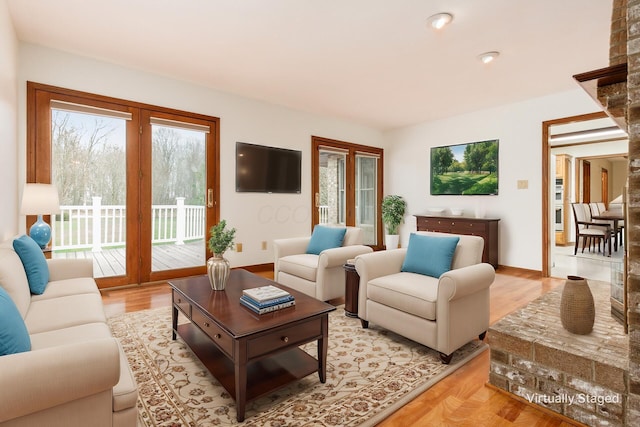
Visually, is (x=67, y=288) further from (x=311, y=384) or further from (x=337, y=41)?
(x=337, y=41)

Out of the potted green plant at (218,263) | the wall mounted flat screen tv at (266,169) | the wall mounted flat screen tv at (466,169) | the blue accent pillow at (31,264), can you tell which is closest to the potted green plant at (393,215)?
the wall mounted flat screen tv at (466,169)

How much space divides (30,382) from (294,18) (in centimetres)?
288

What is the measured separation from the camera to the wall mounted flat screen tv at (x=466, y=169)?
Result: 5203 millimetres

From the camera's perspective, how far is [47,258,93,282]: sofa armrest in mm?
2604

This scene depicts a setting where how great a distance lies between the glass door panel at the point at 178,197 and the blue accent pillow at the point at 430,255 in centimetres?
290

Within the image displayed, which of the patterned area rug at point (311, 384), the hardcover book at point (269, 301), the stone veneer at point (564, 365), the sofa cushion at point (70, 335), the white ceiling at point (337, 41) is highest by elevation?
the white ceiling at point (337, 41)

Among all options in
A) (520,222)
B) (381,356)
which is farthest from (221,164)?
(520,222)

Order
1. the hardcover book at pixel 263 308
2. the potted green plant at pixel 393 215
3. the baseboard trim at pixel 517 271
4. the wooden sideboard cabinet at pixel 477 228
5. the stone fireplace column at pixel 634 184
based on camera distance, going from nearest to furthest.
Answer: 1. the stone fireplace column at pixel 634 184
2. the hardcover book at pixel 263 308
3. the baseboard trim at pixel 517 271
4. the wooden sideboard cabinet at pixel 477 228
5. the potted green plant at pixel 393 215

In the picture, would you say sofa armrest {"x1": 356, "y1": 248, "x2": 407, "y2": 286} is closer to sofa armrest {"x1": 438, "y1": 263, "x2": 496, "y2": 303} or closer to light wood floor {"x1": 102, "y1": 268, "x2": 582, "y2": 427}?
sofa armrest {"x1": 438, "y1": 263, "x2": 496, "y2": 303}

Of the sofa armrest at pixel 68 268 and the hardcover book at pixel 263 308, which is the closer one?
the hardcover book at pixel 263 308

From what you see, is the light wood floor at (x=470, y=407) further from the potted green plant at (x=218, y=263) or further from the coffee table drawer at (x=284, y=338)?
the potted green plant at (x=218, y=263)

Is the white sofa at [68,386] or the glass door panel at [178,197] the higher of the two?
the glass door panel at [178,197]

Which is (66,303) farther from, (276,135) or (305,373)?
(276,135)

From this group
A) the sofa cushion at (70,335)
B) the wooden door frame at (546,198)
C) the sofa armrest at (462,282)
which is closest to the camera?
the sofa cushion at (70,335)
